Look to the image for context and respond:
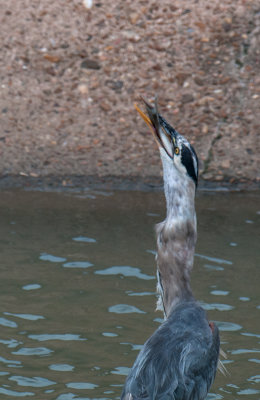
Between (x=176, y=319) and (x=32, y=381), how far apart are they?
1.41 meters

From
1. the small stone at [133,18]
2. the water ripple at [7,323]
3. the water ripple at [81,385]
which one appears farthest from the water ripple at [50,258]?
the small stone at [133,18]

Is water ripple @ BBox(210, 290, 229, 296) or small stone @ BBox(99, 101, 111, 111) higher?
small stone @ BBox(99, 101, 111, 111)

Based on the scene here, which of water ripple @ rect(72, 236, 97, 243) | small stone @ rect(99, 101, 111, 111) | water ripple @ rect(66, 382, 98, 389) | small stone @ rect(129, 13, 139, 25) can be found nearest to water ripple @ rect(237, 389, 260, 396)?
water ripple @ rect(66, 382, 98, 389)

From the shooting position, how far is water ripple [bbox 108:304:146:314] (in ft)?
23.6

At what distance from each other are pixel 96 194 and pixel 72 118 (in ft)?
3.50

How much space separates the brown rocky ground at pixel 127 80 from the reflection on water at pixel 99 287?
2.29 ft

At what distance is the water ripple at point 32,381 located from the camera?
19.9ft

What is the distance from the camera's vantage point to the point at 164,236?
5.77 m

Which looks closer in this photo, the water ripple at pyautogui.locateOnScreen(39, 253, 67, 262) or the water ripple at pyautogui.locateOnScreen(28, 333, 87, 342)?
the water ripple at pyautogui.locateOnScreen(28, 333, 87, 342)

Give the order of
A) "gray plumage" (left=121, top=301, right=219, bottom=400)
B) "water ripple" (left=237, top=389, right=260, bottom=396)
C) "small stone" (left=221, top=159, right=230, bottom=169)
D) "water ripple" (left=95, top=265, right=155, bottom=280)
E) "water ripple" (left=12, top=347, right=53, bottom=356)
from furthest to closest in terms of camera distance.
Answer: "small stone" (left=221, top=159, right=230, bottom=169) → "water ripple" (left=95, top=265, right=155, bottom=280) → "water ripple" (left=12, top=347, right=53, bottom=356) → "water ripple" (left=237, top=389, right=260, bottom=396) → "gray plumage" (left=121, top=301, right=219, bottom=400)

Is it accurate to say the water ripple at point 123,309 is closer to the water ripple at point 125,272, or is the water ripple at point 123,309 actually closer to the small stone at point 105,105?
the water ripple at point 125,272

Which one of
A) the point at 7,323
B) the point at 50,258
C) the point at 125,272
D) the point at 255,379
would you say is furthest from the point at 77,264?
the point at 255,379

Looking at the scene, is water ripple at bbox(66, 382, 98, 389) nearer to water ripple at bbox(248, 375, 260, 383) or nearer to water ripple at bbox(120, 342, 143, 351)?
water ripple at bbox(120, 342, 143, 351)

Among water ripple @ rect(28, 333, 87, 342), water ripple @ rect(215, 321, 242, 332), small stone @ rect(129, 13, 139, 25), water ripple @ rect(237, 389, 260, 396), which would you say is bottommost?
water ripple @ rect(237, 389, 260, 396)
